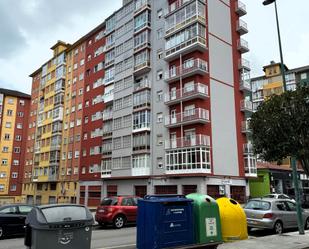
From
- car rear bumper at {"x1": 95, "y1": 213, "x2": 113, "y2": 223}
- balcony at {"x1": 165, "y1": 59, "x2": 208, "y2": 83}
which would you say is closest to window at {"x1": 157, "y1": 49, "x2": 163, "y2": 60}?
balcony at {"x1": 165, "y1": 59, "x2": 208, "y2": 83}

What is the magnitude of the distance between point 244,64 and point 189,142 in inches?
520

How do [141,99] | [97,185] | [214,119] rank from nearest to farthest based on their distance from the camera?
[214,119]
[141,99]
[97,185]

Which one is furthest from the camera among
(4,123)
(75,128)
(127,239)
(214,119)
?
(4,123)

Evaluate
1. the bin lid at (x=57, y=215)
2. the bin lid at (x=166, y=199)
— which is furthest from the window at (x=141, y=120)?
the bin lid at (x=57, y=215)

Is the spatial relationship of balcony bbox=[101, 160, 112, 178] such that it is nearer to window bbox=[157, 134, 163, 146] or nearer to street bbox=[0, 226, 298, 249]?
window bbox=[157, 134, 163, 146]

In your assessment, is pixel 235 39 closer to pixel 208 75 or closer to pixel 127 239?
pixel 208 75

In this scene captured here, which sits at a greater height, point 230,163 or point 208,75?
point 208,75

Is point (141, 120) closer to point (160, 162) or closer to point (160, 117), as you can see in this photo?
point (160, 117)

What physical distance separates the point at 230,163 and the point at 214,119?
492cm

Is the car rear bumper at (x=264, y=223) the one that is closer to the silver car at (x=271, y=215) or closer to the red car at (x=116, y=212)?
the silver car at (x=271, y=215)

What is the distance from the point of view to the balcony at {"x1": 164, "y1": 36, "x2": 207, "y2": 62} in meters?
34.1

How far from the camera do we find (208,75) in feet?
114

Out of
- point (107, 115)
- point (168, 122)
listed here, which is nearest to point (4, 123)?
point (107, 115)

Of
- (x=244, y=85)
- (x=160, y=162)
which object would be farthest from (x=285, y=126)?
(x=244, y=85)
